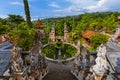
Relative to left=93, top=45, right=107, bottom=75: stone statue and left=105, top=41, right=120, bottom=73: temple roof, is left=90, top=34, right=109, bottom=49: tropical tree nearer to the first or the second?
left=105, top=41, right=120, bottom=73: temple roof

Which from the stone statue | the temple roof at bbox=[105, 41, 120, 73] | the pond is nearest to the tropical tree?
the pond

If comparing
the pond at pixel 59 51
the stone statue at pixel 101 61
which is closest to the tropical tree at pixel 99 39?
the pond at pixel 59 51

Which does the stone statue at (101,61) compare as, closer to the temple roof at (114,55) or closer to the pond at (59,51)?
the temple roof at (114,55)

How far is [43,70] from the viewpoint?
27297 mm

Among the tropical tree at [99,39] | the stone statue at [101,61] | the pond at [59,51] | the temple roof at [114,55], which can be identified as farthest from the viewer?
the pond at [59,51]

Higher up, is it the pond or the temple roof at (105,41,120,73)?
the temple roof at (105,41,120,73)

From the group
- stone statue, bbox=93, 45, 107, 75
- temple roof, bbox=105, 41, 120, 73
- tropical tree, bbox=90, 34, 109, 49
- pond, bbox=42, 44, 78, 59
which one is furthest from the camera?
pond, bbox=42, 44, 78, 59

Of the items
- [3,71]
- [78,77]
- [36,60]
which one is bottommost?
[78,77]

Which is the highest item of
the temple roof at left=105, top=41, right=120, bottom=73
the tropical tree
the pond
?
the temple roof at left=105, top=41, right=120, bottom=73

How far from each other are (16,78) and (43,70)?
36.7ft

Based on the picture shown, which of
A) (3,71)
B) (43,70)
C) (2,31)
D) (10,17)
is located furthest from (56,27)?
(3,71)

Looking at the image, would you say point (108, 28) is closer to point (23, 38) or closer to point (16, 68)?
point (23, 38)

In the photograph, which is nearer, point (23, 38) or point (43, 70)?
point (43, 70)

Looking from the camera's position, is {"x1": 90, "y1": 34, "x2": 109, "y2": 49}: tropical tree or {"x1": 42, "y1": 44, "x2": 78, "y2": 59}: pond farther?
{"x1": 42, "y1": 44, "x2": 78, "y2": 59}: pond
